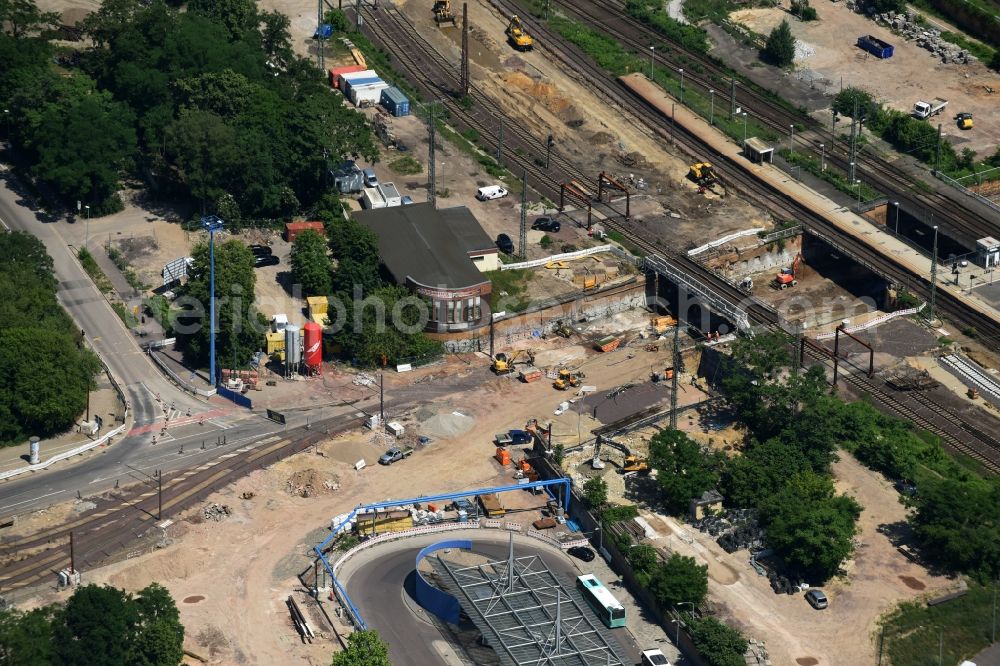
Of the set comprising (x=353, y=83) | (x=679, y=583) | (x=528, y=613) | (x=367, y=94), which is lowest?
(x=528, y=613)

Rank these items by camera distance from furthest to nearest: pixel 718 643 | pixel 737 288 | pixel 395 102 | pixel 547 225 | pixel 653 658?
pixel 395 102
pixel 547 225
pixel 737 288
pixel 653 658
pixel 718 643

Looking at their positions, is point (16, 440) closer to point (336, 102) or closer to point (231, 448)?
point (231, 448)

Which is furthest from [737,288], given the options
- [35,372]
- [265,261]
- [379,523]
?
[35,372]

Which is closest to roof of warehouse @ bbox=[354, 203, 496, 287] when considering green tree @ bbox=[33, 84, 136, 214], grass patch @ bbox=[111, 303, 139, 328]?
grass patch @ bbox=[111, 303, 139, 328]

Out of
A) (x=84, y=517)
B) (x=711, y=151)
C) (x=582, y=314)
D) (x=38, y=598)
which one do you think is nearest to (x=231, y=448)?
(x=84, y=517)

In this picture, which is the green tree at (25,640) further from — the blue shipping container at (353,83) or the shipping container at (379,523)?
the blue shipping container at (353,83)

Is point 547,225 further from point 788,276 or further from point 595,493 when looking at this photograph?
point 595,493

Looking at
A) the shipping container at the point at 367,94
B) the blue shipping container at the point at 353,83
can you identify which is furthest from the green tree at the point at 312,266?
the blue shipping container at the point at 353,83
